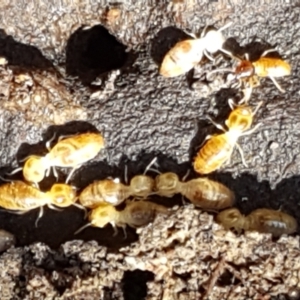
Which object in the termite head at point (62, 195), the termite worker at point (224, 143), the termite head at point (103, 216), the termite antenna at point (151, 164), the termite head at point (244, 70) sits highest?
the termite head at point (244, 70)

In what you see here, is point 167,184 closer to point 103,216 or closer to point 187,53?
point 103,216

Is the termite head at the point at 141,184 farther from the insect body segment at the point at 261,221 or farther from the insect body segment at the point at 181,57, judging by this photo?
the insect body segment at the point at 181,57

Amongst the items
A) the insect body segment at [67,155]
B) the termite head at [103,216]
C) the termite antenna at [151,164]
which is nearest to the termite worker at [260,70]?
the termite antenna at [151,164]

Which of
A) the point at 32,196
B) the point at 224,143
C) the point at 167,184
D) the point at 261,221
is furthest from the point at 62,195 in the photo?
→ the point at 261,221

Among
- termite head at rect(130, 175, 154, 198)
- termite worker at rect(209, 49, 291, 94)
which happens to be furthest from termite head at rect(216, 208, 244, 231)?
termite worker at rect(209, 49, 291, 94)

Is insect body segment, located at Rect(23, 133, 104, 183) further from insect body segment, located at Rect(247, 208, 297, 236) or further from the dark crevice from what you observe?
insect body segment, located at Rect(247, 208, 297, 236)

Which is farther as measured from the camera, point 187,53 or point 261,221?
point 187,53
